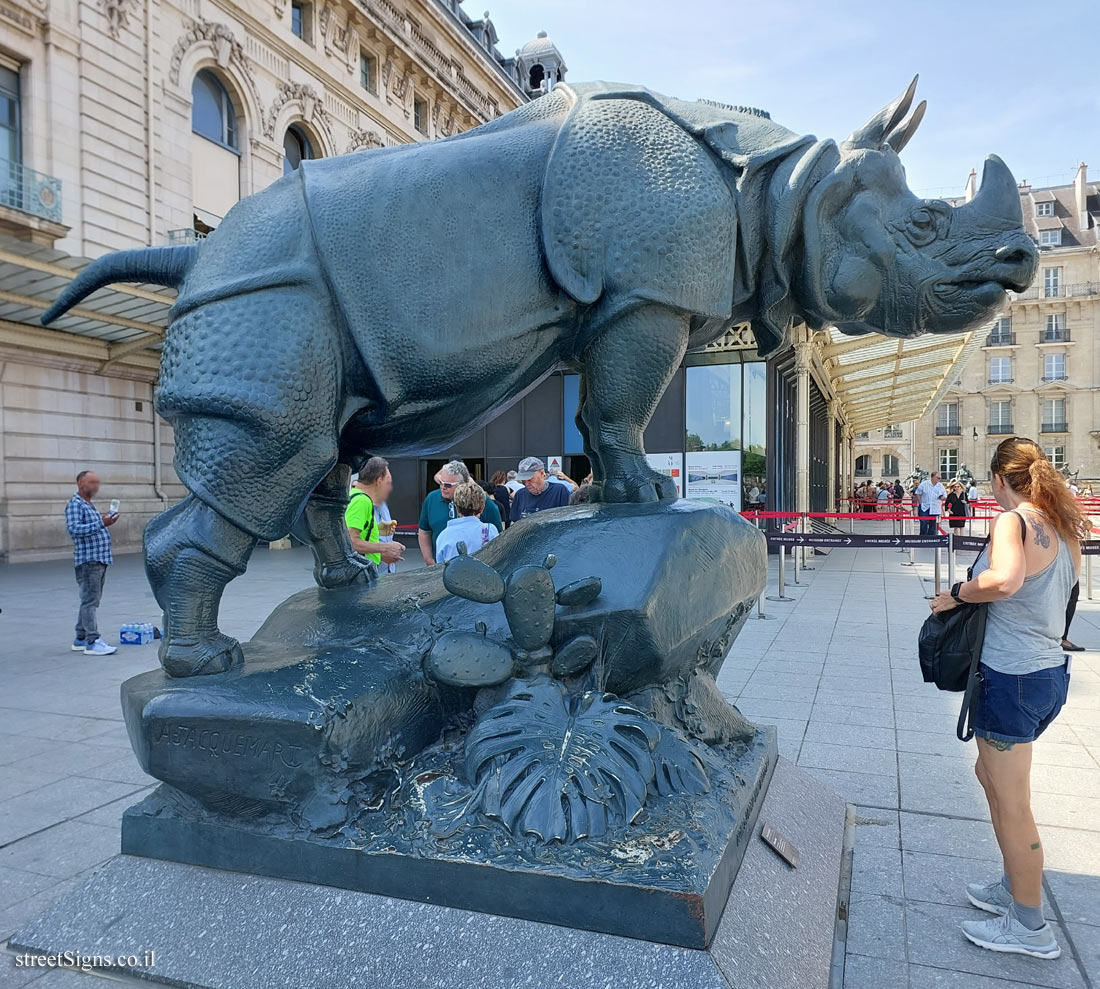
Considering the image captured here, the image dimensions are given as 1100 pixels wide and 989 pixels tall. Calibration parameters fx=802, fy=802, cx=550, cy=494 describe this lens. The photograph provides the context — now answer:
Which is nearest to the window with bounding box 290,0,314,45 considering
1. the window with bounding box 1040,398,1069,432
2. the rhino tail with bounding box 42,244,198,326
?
the rhino tail with bounding box 42,244,198,326

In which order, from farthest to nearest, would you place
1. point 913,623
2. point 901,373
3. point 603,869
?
point 901,373
point 913,623
point 603,869

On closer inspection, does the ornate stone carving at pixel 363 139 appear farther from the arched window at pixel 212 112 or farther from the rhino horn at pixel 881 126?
the rhino horn at pixel 881 126

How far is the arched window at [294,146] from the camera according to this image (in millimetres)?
18747

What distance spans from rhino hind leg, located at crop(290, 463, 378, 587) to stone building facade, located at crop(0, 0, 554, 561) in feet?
34.0

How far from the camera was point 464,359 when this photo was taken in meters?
2.16

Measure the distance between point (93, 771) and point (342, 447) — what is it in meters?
2.69

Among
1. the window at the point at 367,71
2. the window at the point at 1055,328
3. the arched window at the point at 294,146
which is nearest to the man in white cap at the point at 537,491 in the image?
the arched window at the point at 294,146

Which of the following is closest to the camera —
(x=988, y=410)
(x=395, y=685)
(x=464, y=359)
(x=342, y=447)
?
(x=395, y=685)

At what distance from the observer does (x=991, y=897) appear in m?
2.72

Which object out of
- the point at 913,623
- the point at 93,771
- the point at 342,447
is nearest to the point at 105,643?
the point at 93,771

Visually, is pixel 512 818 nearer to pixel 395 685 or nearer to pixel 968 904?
pixel 395 685

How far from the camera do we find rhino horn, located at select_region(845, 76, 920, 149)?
2307 mm

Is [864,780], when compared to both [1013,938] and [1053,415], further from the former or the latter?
[1053,415]

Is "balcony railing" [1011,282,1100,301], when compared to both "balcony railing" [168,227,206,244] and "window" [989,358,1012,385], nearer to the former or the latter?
"window" [989,358,1012,385]
